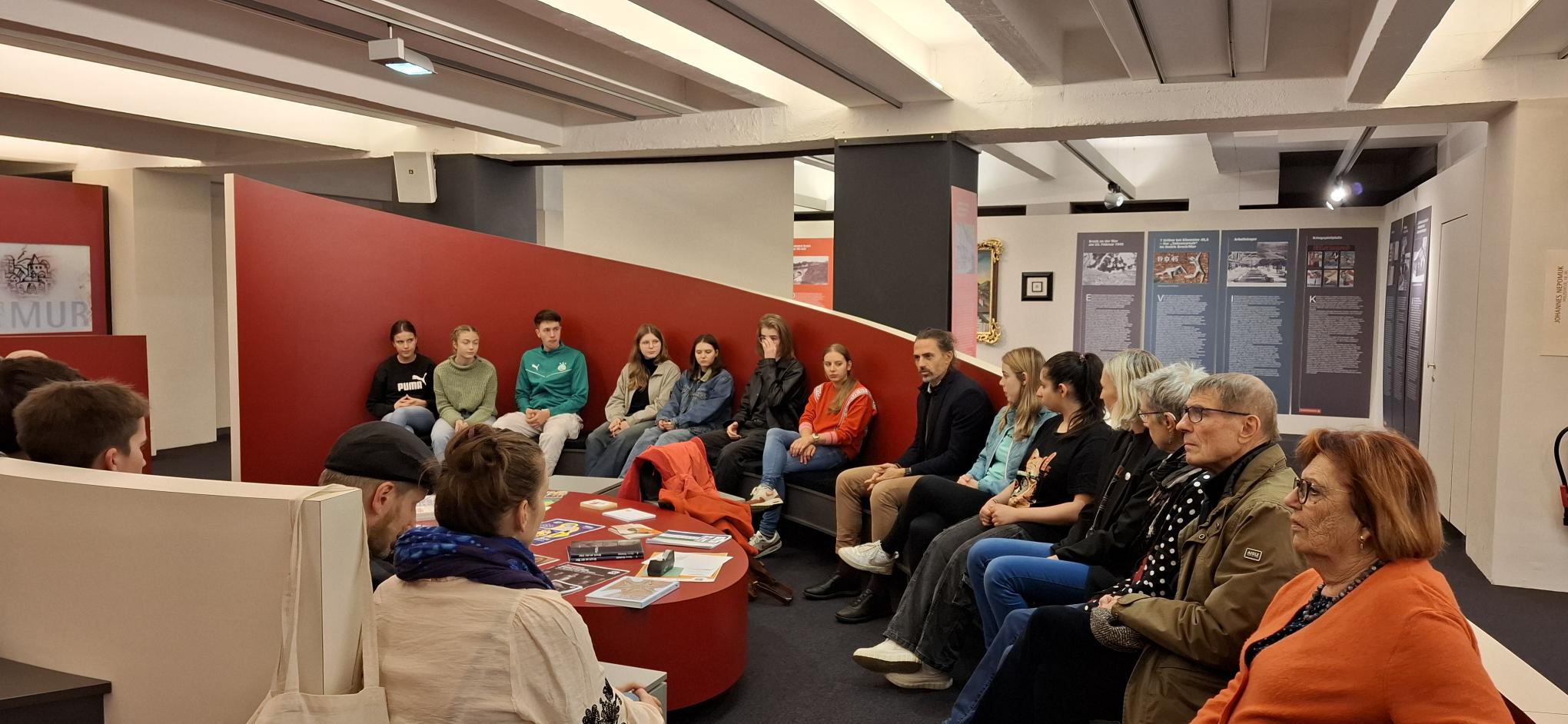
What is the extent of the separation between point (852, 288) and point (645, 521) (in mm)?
2876

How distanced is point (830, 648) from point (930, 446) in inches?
52.4

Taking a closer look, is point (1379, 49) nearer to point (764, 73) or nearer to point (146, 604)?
point (764, 73)

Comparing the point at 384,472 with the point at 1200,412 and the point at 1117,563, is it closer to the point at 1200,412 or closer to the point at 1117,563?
the point at 1200,412

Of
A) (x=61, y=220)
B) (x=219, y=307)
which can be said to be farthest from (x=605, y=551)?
(x=219, y=307)

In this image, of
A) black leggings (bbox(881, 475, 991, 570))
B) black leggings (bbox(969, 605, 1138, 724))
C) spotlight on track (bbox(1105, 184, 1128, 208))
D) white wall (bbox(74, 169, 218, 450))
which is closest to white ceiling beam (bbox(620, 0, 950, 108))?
black leggings (bbox(881, 475, 991, 570))

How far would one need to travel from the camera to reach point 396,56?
4.89 m

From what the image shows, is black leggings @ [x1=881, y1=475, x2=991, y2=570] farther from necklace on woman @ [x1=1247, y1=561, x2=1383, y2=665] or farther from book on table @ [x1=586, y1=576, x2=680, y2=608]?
necklace on woman @ [x1=1247, y1=561, x2=1383, y2=665]

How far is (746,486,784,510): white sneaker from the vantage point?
5371mm

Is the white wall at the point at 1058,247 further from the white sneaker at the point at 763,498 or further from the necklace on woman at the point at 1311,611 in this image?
the necklace on woman at the point at 1311,611

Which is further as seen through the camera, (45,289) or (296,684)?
(45,289)

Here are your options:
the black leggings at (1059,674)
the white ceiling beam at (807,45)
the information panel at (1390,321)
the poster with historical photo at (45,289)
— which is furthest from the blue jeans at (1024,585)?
the poster with historical photo at (45,289)

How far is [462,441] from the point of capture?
1971mm

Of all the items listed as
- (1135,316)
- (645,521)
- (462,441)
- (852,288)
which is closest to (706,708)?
(645,521)

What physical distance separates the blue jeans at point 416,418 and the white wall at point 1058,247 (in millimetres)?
5833
